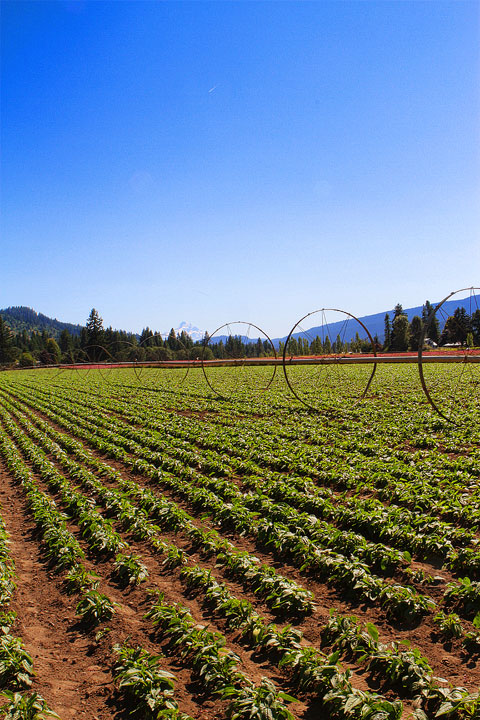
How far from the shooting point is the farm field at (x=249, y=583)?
334 cm

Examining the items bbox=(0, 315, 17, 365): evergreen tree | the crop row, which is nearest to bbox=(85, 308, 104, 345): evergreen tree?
bbox=(0, 315, 17, 365): evergreen tree

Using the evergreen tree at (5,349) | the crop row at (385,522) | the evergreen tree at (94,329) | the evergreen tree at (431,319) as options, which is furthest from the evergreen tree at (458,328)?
the evergreen tree at (5,349)

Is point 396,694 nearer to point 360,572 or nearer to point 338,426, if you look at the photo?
point 360,572

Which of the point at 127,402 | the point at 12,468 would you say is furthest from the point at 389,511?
the point at 127,402

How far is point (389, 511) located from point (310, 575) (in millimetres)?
1748

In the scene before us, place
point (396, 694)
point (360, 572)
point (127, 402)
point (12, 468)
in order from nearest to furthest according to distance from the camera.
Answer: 1. point (396, 694)
2. point (360, 572)
3. point (12, 468)
4. point (127, 402)

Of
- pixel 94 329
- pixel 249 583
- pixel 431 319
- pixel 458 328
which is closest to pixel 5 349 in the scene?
pixel 94 329

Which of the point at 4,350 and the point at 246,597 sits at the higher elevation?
the point at 4,350

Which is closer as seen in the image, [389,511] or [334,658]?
[334,658]

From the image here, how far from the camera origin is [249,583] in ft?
16.6

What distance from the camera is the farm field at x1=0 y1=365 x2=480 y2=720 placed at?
334cm

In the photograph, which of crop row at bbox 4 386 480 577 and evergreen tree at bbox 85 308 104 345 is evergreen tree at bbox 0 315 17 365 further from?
crop row at bbox 4 386 480 577

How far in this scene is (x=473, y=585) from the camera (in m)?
4.34

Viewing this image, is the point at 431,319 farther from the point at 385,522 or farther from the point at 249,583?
the point at 249,583
